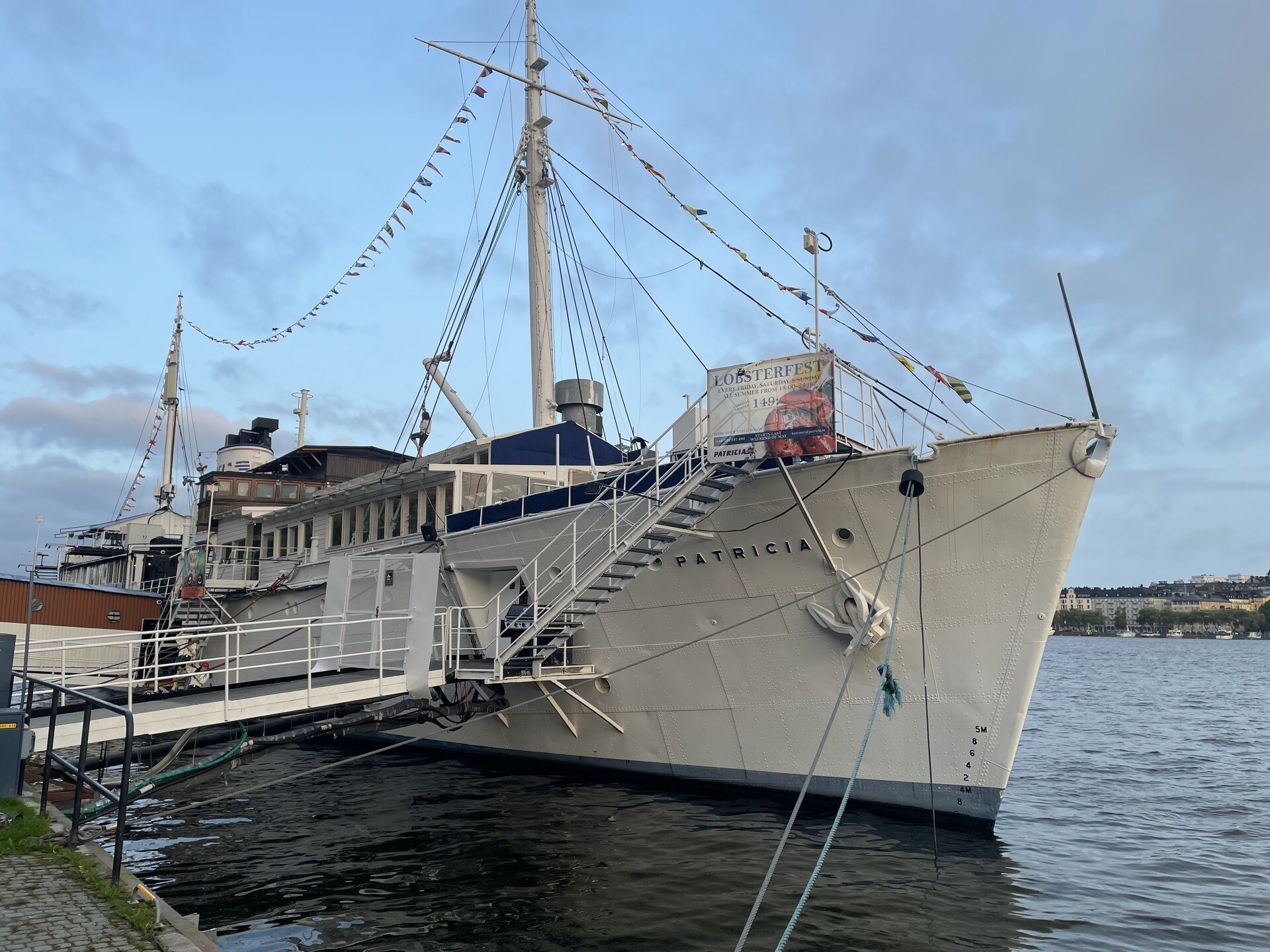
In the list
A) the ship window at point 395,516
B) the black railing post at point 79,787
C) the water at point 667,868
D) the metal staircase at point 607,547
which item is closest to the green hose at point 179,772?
the black railing post at point 79,787

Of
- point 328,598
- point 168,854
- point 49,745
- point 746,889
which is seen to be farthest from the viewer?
point 328,598

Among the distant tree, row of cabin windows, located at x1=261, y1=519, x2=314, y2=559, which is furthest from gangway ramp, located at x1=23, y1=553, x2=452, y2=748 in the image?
the distant tree

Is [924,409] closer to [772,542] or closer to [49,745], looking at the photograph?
[772,542]

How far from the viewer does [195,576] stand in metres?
26.8

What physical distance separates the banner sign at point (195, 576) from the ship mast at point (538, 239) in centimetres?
1330

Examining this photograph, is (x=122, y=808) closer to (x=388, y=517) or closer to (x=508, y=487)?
(x=508, y=487)

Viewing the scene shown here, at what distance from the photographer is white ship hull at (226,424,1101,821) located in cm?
1252

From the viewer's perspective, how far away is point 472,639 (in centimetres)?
1875

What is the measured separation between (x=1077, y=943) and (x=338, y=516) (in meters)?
20.1

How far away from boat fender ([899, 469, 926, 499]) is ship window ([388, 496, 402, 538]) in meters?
13.0

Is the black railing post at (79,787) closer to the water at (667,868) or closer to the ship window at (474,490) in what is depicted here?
the water at (667,868)

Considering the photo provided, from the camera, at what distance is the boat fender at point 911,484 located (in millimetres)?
12023

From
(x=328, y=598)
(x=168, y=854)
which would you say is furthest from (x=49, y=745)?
(x=328, y=598)

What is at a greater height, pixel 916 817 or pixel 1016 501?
pixel 1016 501
